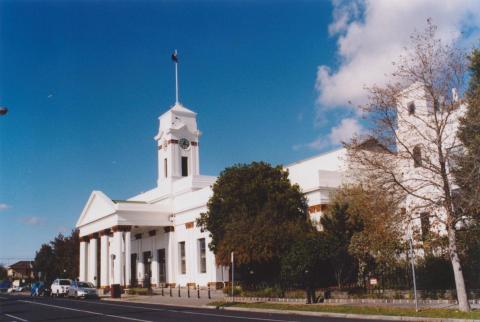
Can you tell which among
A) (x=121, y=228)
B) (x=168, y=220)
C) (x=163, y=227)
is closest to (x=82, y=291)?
(x=121, y=228)

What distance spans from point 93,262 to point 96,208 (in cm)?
632

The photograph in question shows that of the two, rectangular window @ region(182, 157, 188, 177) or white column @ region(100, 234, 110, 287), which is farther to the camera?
rectangular window @ region(182, 157, 188, 177)

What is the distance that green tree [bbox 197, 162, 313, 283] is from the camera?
103ft

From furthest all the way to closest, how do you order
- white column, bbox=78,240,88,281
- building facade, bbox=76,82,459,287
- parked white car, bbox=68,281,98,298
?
white column, bbox=78,240,88,281
parked white car, bbox=68,281,98,298
building facade, bbox=76,82,459,287

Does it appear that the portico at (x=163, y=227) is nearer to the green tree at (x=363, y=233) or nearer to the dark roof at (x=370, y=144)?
the green tree at (x=363, y=233)

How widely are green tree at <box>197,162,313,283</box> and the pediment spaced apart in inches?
624

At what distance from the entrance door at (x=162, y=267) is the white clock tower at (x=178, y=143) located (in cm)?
810

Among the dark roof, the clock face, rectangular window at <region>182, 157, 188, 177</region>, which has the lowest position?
the dark roof

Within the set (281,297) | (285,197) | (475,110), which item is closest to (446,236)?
(475,110)

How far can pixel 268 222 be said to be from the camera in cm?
3250

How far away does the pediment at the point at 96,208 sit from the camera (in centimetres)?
5331

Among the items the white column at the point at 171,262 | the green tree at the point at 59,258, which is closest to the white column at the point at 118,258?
the white column at the point at 171,262

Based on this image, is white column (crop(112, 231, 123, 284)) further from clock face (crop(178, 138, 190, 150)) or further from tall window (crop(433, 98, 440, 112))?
tall window (crop(433, 98, 440, 112))

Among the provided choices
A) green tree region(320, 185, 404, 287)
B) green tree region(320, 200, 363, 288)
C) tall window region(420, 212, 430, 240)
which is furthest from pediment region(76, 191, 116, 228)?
tall window region(420, 212, 430, 240)
